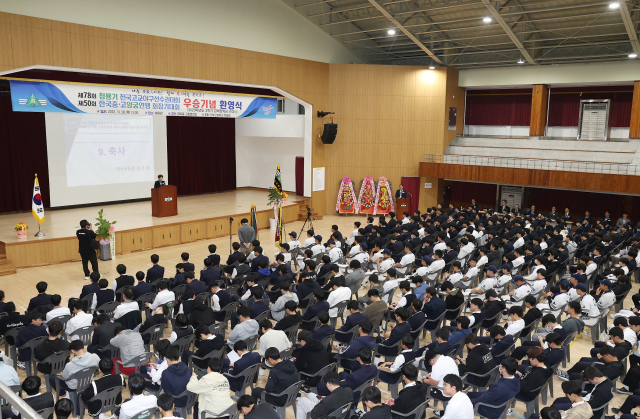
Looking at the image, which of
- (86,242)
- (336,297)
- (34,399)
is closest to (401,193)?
(86,242)

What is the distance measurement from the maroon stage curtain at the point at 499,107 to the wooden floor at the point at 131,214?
33.2 feet

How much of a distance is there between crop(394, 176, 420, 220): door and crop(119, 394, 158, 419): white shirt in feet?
62.9

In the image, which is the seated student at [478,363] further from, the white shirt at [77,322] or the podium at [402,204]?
the podium at [402,204]

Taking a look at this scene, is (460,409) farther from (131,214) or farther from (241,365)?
(131,214)

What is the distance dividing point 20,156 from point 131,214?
4.69 m

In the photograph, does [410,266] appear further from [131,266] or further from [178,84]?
[178,84]

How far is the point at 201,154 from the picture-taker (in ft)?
79.3

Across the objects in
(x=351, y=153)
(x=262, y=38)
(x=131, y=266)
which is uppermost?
(x=262, y=38)

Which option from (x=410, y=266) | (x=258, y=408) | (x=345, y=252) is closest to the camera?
(x=258, y=408)

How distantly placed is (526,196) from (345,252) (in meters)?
13.1

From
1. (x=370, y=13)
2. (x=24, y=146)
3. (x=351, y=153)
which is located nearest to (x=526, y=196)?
(x=351, y=153)

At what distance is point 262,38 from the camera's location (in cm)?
1930

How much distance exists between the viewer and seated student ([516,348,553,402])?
5.95 meters

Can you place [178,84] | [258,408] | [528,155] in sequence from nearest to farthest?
[258,408], [178,84], [528,155]
